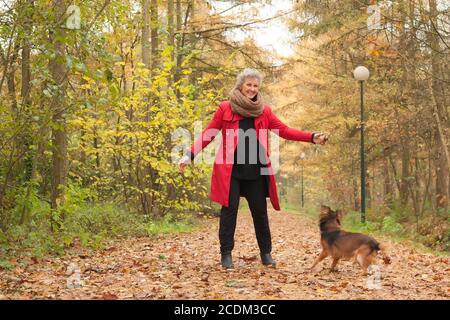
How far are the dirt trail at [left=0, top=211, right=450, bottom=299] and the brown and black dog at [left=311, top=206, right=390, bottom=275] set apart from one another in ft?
0.78

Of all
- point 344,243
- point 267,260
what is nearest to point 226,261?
point 267,260

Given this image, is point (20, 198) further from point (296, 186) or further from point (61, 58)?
point (296, 186)

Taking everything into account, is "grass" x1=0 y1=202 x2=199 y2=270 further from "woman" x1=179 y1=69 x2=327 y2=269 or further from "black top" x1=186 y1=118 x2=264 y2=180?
"black top" x1=186 y1=118 x2=264 y2=180

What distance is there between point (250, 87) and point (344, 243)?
204 centimetres

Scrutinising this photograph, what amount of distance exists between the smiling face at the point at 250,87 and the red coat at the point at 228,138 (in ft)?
0.85

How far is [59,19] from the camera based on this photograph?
654 cm

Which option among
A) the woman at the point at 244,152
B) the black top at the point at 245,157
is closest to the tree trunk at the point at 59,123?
the woman at the point at 244,152

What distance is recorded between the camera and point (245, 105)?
19.1 ft

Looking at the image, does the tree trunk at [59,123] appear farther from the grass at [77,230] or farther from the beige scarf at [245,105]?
the beige scarf at [245,105]

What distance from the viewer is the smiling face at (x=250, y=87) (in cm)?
590

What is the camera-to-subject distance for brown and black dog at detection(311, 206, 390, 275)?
551 centimetres

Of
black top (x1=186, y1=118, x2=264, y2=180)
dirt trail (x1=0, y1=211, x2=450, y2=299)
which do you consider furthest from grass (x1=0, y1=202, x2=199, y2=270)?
black top (x1=186, y1=118, x2=264, y2=180)
